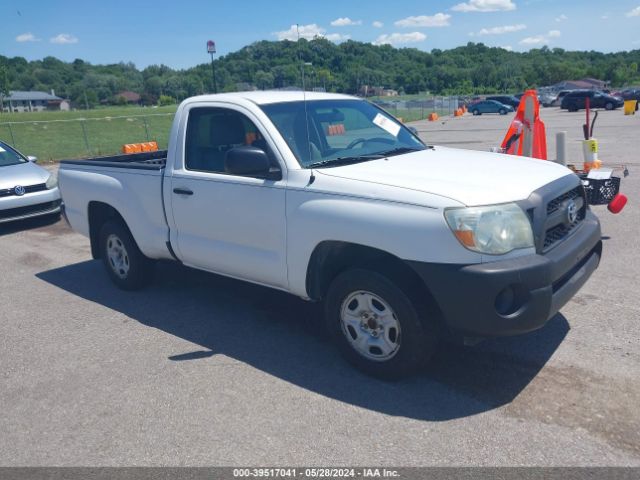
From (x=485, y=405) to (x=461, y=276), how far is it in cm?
87

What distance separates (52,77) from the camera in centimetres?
10688

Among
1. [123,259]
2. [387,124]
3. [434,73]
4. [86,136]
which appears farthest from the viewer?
[434,73]

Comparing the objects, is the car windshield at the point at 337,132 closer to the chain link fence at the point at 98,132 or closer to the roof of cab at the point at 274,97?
the roof of cab at the point at 274,97

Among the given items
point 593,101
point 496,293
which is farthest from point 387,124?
point 593,101

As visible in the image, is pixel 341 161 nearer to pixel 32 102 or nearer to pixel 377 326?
pixel 377 326

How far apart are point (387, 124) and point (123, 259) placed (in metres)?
3.08

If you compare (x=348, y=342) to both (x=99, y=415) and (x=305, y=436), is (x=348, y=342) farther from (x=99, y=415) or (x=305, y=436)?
(x=99, y=415)

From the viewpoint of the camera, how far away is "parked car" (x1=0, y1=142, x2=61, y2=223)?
947 centimetres

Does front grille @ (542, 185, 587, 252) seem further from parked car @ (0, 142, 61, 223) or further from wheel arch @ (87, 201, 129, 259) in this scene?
parked car @ (0, 142, 61, 223)

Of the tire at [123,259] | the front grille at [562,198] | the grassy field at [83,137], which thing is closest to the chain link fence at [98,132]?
the grassy field at [83,137]

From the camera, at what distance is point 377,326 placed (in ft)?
13.2

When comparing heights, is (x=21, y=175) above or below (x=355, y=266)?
above

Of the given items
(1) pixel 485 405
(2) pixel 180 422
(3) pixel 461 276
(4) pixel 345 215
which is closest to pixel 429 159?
(4) pixel 345 215

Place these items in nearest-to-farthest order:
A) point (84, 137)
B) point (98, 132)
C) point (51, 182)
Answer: point (51, 182) → point (84, 137) → point (98, 132)
